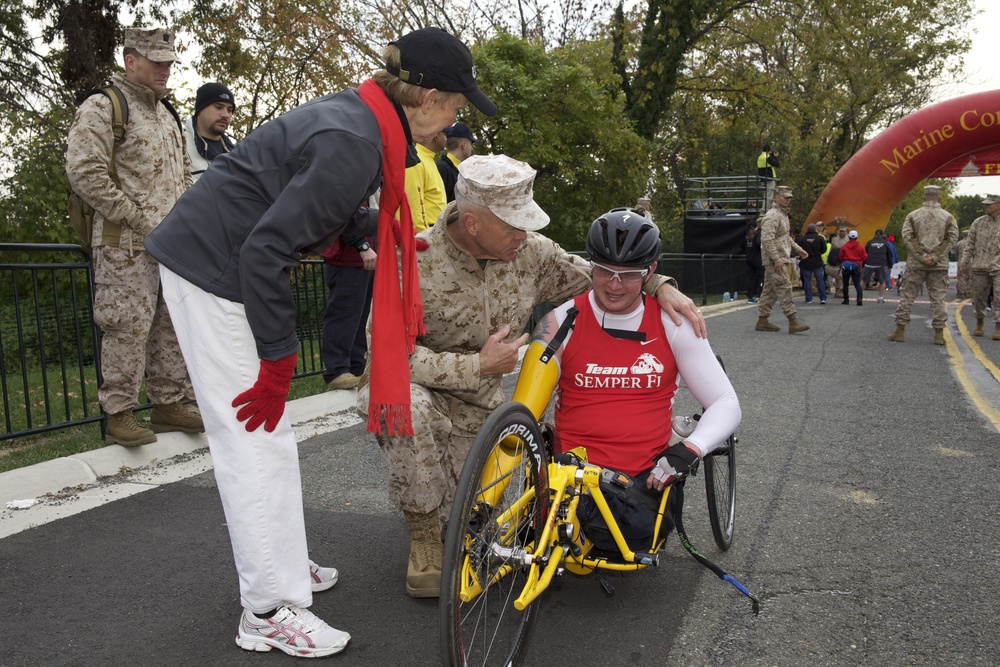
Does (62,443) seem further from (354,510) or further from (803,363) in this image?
(803,363)

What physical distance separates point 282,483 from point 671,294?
62.2 inches

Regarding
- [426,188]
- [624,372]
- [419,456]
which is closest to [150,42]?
[426,188]

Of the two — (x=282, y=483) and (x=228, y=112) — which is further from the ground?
(x=228, y=112)

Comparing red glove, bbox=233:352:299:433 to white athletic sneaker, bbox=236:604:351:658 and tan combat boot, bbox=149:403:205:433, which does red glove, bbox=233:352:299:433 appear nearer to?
white athletic sneaker, bbox=236:604:351:658

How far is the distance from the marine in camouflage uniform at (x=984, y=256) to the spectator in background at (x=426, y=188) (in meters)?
9.51

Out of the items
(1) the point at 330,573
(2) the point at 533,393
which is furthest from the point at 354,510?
(2) the point at 533,393

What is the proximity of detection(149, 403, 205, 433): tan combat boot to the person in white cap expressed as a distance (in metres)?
2.44

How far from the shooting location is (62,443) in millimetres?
5180

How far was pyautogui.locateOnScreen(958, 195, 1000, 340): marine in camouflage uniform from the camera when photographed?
12688 millimetres

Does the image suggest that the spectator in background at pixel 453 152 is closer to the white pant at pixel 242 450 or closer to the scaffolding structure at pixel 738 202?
the white pant at pixel 242 450

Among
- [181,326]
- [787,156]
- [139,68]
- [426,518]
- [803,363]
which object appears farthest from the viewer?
[787,156]

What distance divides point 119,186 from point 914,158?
2324 centimetres

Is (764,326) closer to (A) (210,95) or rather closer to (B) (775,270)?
(B) (775,270)

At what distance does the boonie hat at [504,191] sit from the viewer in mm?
2936
